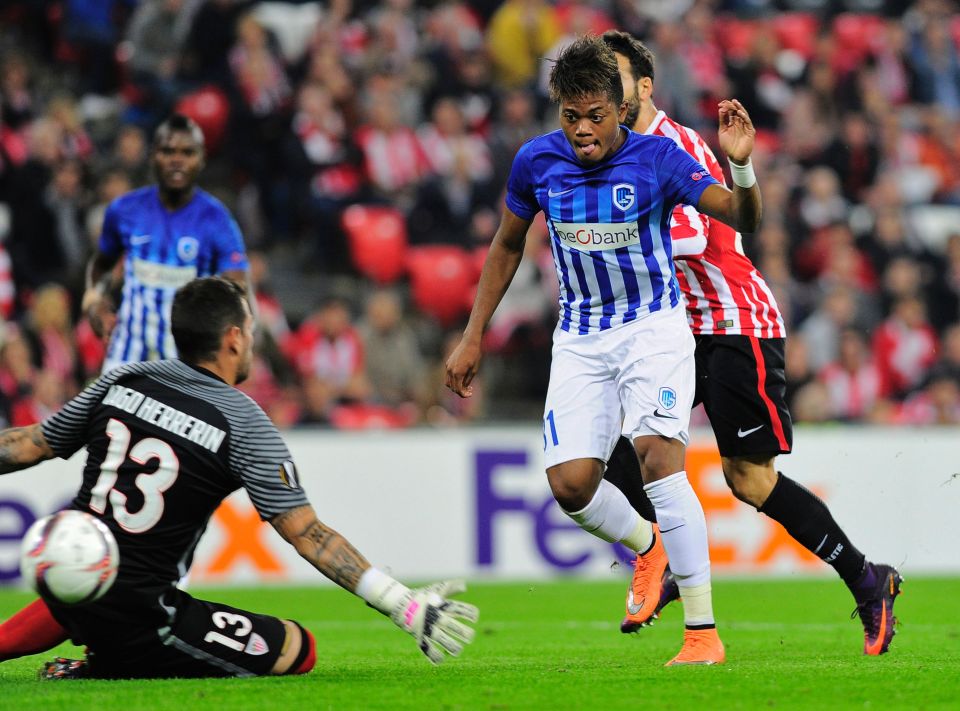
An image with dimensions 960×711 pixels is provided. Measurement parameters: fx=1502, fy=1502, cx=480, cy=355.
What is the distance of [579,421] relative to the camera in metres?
6.05

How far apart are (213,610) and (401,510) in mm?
6629

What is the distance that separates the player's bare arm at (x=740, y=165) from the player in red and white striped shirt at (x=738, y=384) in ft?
3.30

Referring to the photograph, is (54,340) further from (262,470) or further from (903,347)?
(903,347)

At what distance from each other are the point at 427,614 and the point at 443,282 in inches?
363

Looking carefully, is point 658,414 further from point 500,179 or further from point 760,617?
point 500,179

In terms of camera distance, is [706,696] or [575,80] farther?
[575,80]

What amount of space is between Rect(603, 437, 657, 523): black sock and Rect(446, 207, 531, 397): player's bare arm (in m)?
1.01

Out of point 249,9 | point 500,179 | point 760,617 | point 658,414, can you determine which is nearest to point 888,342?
point 500,179

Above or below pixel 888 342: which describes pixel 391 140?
above

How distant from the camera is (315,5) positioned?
52.9 ft

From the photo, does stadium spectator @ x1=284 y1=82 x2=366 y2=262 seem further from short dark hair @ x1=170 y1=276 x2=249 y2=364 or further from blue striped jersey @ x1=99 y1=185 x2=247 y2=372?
short dark hair @ x1=170 y1=276 x2=249 y2=364

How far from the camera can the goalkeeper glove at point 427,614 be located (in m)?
4.81

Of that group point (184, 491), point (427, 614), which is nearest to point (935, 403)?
point (427, 614)

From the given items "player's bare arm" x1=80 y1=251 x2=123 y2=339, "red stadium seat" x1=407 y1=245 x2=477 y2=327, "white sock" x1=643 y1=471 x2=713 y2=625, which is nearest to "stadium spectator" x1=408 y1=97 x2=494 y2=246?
"red stadium seat" x1=407 y1=245 x2=477 y2=327
